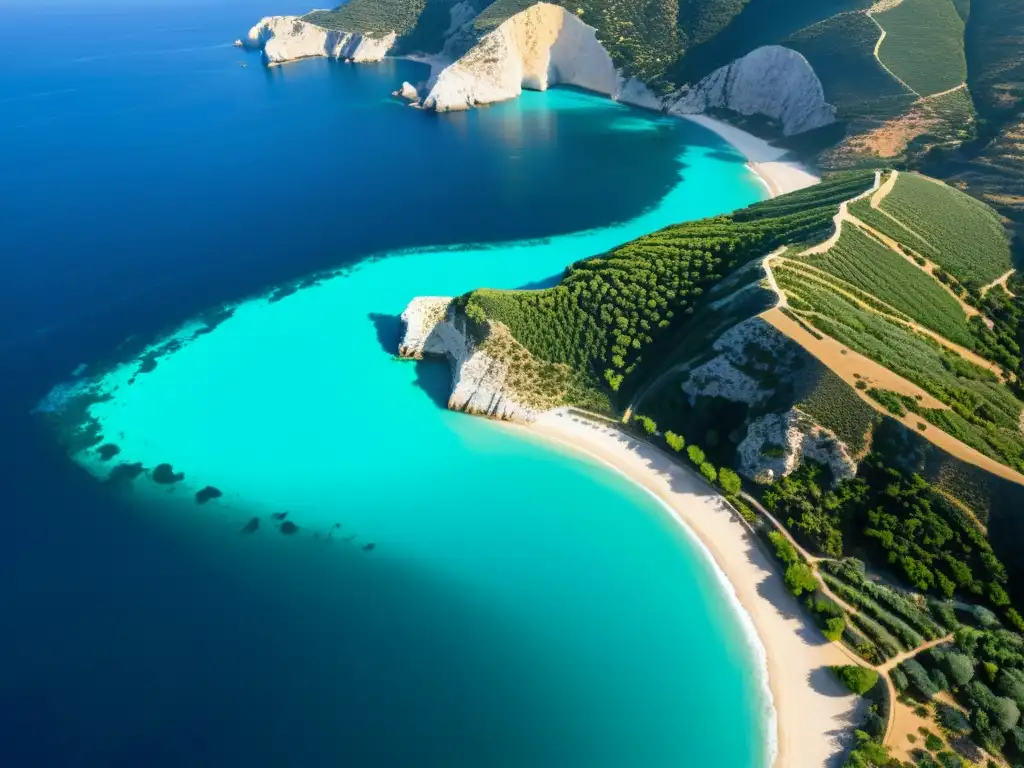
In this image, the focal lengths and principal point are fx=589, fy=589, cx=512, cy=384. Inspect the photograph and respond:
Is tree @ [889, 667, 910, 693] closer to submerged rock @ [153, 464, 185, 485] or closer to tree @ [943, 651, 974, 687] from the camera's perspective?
tree @ [943, 651, 974, 687]

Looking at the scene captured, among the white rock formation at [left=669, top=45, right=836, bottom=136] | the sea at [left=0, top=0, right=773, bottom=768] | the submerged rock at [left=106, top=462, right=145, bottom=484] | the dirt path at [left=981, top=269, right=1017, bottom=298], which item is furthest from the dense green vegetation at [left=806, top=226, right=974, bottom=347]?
the submerged rock at [left=106, top=462, right=145, bottom=484]

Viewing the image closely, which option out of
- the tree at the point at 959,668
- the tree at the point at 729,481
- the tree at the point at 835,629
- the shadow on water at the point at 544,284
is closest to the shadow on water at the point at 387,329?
the shadow on water at the point at 544,284

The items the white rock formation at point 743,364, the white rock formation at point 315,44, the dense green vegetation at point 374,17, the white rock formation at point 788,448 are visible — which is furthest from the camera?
the dense green vegetation at point 374,17

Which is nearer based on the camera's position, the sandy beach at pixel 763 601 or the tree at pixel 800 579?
the sandy beach at pixel 763 601

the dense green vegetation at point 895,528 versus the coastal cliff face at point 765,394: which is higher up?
the coastal cliff face at point 765,394

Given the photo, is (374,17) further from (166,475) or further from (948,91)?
(166,475)

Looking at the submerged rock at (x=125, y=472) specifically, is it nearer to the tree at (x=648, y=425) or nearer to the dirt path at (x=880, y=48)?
the tree at (x=648, y=425)

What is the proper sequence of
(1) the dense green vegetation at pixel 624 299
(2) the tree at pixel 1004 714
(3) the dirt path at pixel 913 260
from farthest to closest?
(3) the dirt path at pixel 913 260, (1) the dense green vegetation at pixel 624 299, (2) the tree at pixel 1004 714
